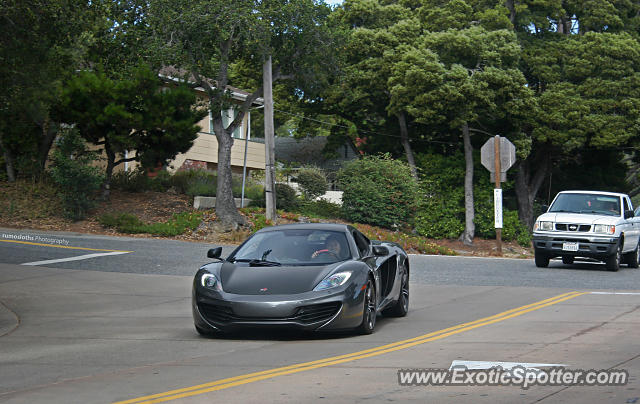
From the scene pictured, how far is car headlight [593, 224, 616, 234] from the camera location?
21016 mm

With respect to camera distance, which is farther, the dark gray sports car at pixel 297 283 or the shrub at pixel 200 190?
the shrub at pixel 200 190

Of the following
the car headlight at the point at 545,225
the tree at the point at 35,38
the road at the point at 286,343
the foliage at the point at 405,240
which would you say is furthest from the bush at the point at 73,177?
the car headlight at the point at 545,225

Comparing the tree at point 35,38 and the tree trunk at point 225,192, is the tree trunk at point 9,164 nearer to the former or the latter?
the tree trunk at point 225,192

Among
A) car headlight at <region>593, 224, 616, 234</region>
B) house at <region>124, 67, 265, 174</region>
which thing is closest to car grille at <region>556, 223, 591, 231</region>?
car headlight at <region>593, 224, 616, 234</region>

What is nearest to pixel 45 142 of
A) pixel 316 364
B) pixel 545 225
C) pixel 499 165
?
pixel 499 165

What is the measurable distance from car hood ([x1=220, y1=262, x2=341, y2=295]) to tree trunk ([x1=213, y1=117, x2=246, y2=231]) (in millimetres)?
19918

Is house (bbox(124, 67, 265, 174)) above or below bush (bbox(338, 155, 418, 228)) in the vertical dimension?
above

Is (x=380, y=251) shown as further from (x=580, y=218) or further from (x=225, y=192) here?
(x=225, y=192)

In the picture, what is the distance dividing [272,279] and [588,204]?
14.3m

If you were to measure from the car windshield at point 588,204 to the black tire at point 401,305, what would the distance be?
423 inches

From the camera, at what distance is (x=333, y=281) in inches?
391

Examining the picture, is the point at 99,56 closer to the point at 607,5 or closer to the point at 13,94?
the point at 13,94

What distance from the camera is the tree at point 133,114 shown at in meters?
28.8

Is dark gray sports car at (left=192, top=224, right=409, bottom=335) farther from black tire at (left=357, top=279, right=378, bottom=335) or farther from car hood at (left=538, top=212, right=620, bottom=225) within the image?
car hood at (left=538, top=212, right=620, bottom=225)
